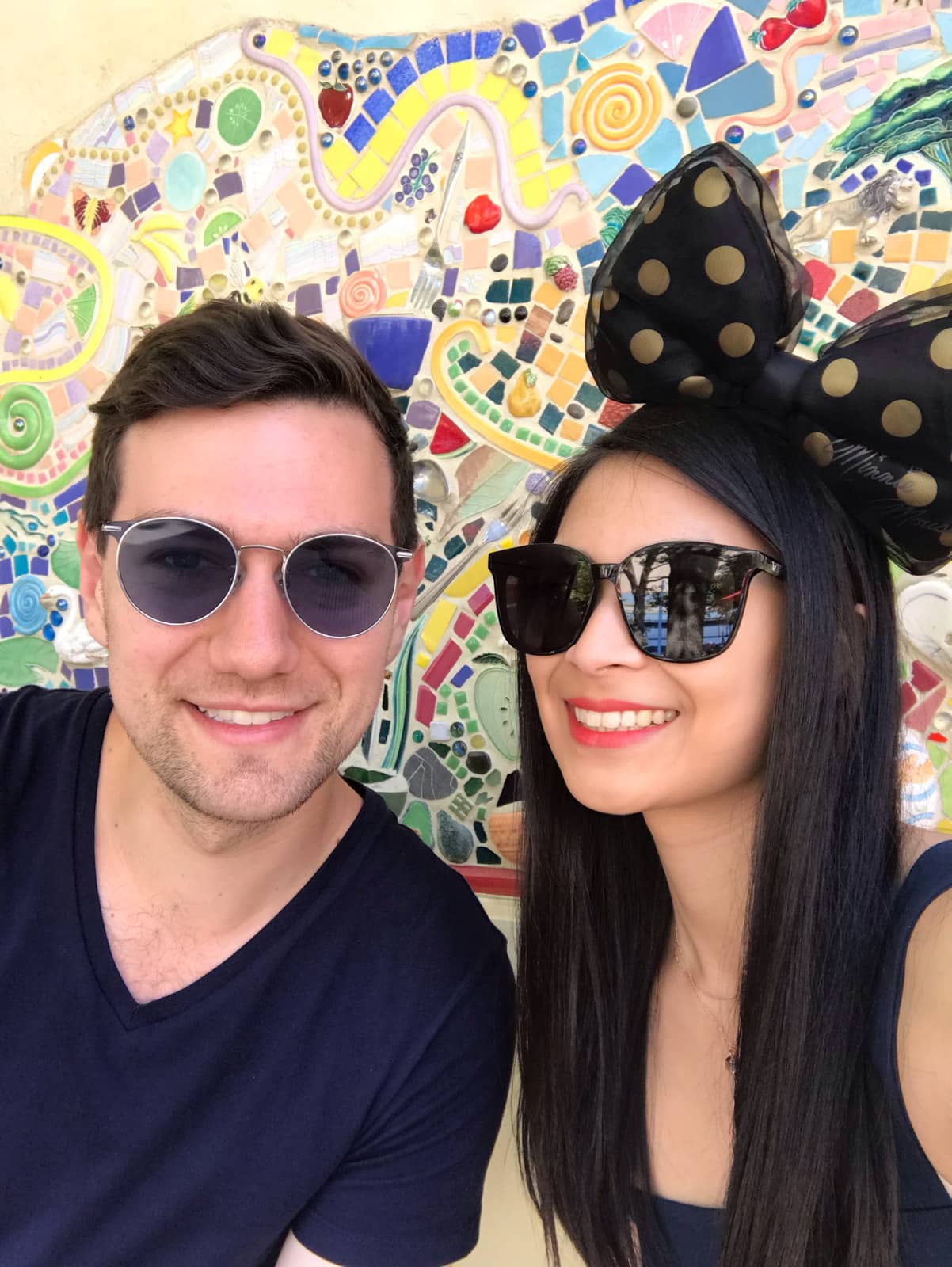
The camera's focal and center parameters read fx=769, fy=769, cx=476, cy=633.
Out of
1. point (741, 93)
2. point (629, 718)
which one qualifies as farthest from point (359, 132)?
point (629, 718)

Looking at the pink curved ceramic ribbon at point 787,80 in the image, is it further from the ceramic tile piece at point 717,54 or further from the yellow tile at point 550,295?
the yellow tile at point 550,295

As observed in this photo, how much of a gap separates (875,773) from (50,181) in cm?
203

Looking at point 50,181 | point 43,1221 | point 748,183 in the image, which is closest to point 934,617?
point 748,183

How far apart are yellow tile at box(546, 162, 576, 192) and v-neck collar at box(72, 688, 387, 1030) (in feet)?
3.59

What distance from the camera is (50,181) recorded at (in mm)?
1729

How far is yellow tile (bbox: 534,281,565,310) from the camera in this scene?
1.36m

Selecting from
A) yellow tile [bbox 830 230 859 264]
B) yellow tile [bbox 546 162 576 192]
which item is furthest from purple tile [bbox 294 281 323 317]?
yellow tile [bbox 830 230 859 264]

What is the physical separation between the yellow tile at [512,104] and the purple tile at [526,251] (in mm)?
191

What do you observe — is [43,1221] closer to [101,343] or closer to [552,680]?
[552,680]

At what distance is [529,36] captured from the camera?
52.0 inches

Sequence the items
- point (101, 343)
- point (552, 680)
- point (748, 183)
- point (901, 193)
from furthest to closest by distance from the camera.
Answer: point (101, 343), point (901, 193), point (552, 680), point (748, 183)

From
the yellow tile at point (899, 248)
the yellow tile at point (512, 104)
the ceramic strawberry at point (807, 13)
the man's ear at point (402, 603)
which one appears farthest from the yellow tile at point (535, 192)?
the man's ear at point (402, 603)

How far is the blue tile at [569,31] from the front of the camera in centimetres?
129

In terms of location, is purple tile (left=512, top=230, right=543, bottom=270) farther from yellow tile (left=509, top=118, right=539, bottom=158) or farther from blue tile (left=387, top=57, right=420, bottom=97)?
blue tile (left=387, top=57, right=420, bottom=97)
